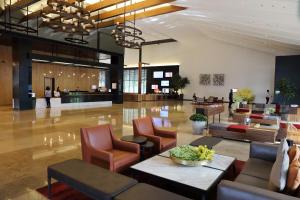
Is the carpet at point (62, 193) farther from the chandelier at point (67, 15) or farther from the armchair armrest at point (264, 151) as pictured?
the chandelier at point (67, 15)

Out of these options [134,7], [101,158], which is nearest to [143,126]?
[101,158]

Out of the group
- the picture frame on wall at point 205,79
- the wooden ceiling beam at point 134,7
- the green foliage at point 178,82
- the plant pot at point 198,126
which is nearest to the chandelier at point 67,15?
the wooden ceiling beam at point 134,7

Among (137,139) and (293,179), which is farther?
(137,139)

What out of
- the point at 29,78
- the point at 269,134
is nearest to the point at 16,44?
the point at 29,78

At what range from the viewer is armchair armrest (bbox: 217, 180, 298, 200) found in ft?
5.15

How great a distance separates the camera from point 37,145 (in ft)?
16.0

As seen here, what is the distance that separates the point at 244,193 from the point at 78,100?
13.7 metres

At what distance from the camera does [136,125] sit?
13.9ft

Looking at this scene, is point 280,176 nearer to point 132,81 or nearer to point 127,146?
point 127,146

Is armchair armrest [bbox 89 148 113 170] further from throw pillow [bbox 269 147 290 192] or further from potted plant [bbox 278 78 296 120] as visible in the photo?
potted plant [bbox 278 78 296 120]

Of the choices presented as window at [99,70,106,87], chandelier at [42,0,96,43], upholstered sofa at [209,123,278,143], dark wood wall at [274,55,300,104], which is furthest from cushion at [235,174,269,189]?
window at [99,70,106,87]

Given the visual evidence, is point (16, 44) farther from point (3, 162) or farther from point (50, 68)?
point (3, 162)

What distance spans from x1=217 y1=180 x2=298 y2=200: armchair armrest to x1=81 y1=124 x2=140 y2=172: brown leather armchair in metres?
1.64

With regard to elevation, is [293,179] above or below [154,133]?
above
